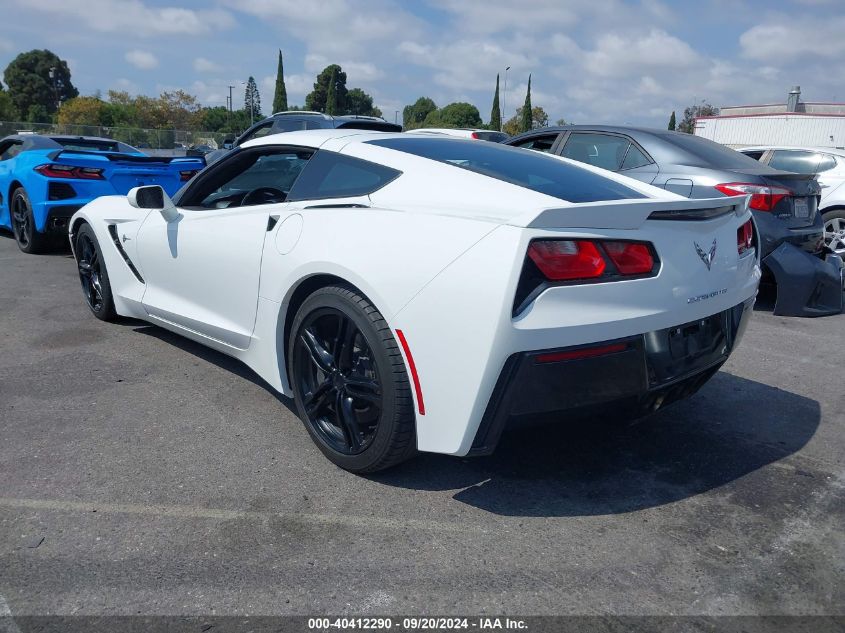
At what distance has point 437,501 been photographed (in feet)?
8.98

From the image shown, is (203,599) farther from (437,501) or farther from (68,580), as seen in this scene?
(437,501)

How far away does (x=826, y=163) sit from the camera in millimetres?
8594

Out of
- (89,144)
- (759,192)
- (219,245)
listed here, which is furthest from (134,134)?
(219,245)

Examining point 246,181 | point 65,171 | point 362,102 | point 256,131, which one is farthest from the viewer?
point 362,102

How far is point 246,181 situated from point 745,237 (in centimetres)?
275

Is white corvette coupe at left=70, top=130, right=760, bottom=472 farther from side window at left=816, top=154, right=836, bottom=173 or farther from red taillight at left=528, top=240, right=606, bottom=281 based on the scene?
side window at left=816, top=154, right=836, bottom=173

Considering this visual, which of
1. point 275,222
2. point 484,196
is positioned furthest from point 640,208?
point 275,222

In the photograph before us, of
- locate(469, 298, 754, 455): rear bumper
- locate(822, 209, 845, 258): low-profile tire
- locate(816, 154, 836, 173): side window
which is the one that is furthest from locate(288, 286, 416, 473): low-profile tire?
locate(816, 154, 836, 173): side window

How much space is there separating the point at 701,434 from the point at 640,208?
1.41 m

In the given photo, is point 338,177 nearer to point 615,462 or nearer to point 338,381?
point 338,381

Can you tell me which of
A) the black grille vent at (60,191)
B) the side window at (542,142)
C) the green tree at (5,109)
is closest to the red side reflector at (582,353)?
the side window at (542,142)

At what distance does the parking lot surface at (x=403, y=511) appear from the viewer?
2158mm

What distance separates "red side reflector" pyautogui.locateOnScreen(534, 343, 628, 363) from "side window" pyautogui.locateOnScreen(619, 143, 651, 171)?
4209mm

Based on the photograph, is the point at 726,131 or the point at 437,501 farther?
the point at 726,131
